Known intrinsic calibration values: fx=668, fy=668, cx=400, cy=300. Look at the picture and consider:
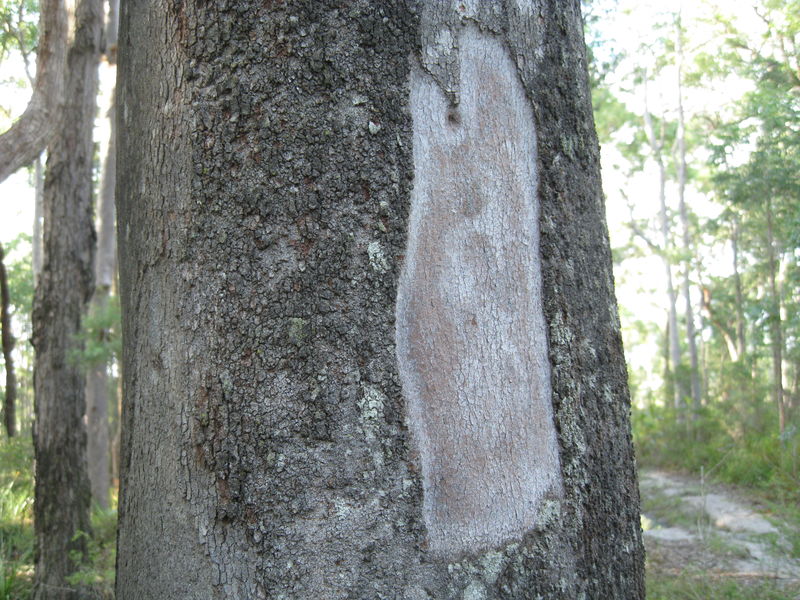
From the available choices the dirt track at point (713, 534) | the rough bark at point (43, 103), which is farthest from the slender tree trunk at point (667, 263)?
the rough bark at point (43, 103)

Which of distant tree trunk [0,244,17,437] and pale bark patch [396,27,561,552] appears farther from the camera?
distant tree trunk [0,244,17,437]

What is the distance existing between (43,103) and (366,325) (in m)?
2.88

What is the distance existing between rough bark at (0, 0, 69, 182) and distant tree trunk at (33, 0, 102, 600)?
95.1 inches

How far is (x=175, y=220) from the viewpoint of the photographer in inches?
53.5

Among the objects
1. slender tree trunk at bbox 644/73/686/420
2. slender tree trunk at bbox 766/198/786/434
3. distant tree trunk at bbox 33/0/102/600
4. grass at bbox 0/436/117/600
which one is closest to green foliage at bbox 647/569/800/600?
grass at bbox 0/436/117/600

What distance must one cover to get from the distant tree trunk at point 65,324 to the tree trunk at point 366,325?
15.3 feet

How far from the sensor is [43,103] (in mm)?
3318

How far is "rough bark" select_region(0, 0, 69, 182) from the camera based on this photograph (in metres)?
3.01

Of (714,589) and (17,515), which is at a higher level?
(17,515)

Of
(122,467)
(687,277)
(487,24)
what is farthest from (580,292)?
(687,277)

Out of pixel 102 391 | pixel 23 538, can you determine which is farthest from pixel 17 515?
pixel 102 391

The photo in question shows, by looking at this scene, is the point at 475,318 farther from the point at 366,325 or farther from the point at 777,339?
the point at 777,339

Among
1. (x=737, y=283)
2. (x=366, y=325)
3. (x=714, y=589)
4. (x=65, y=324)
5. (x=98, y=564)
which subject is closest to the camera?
(x=366, y=325)

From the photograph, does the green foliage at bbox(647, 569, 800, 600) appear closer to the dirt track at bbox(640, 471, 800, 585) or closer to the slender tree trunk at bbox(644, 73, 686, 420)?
the dirt track at bbox(640, 471, 800, 585)
